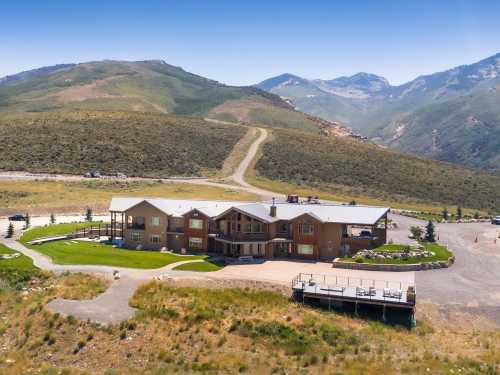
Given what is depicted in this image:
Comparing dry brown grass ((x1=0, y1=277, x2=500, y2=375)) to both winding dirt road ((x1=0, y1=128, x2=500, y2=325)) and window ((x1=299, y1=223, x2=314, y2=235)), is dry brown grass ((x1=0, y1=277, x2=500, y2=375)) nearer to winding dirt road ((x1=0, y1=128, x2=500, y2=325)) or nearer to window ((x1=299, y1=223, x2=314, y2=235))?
winding dirt road ((x1=0, y1=128, x2=500, y2=325))

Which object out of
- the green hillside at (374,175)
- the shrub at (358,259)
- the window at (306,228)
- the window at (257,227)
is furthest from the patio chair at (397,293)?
the green hillside at (374,175)

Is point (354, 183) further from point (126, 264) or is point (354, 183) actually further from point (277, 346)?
point (277, 346)

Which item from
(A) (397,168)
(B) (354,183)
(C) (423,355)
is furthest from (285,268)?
(A) (397,168)

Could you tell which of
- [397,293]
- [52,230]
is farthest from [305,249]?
[52,230]

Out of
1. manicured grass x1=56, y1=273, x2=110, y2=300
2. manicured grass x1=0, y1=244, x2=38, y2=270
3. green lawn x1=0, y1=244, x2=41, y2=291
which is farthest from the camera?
manicured grass x1=0, y1=244, x2=38, y2=270

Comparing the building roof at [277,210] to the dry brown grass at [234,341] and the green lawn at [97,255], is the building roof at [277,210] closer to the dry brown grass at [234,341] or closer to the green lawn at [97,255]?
the green lawn at [97,255]

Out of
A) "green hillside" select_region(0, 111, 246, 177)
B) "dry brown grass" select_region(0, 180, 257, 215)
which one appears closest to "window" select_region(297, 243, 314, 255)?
"dry brown grass" select_region(0, 180, 257, 215)
